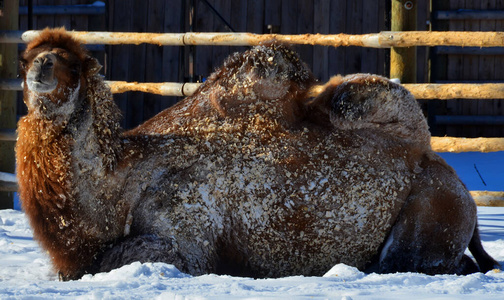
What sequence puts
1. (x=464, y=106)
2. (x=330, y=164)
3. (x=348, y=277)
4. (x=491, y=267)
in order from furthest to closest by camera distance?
(x=464, y=106)
(x=491, y=267)
(x=330, y=164)
(x=348, y=277)

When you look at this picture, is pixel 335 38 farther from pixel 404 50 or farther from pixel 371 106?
pixel 371 106

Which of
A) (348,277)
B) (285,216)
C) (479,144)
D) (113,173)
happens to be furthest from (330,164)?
(479,144)

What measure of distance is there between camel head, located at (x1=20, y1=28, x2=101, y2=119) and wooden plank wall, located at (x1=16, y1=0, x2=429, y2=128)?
7.73 metres

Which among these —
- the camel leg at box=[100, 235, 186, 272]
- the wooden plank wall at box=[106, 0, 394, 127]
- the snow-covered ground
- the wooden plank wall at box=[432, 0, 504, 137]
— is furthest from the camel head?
the wooden plank wall at box=[432, 0, 504, 137]

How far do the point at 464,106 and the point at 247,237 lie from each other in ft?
27.3

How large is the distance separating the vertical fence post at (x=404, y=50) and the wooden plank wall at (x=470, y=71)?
Answer: 5.30 metres

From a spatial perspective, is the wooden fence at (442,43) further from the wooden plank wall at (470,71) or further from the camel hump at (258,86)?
the wooden plank wall at (470,71)

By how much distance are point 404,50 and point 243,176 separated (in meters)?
2.72

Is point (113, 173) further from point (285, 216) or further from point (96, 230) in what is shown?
point (285, 216)

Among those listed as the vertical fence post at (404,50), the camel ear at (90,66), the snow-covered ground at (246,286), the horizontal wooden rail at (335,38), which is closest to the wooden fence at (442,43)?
the horizontal wooden rail at (335,38)

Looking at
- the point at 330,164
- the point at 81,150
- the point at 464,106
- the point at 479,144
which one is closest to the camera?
the point at 81,150

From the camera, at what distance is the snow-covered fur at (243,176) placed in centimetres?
271

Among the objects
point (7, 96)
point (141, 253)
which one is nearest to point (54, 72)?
point (141, 253)

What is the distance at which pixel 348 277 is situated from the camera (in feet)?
8.15
